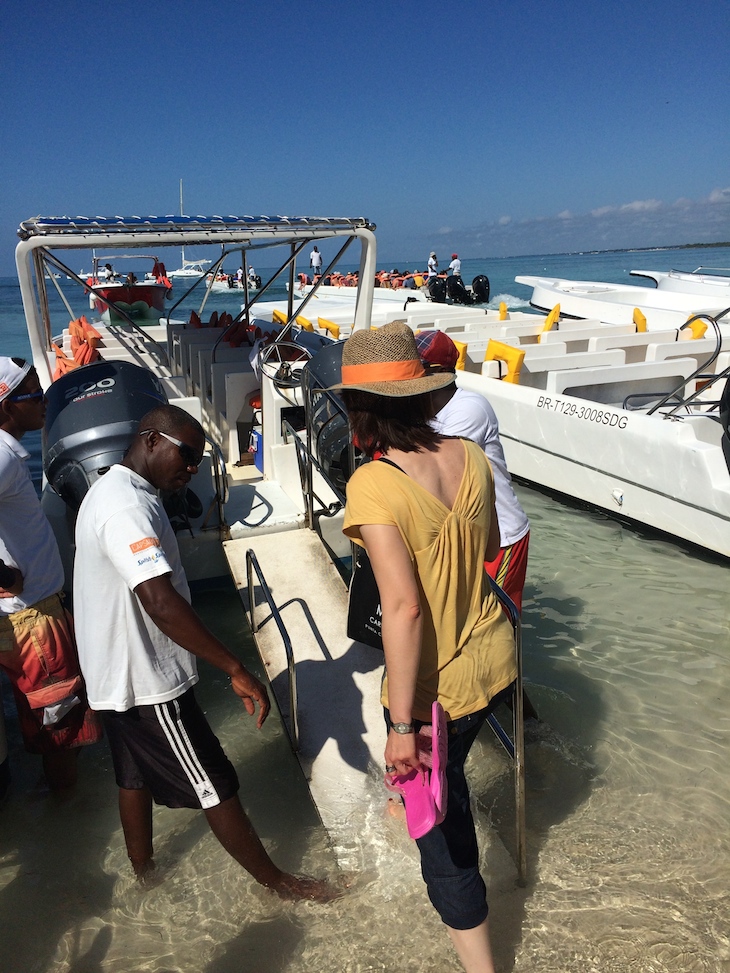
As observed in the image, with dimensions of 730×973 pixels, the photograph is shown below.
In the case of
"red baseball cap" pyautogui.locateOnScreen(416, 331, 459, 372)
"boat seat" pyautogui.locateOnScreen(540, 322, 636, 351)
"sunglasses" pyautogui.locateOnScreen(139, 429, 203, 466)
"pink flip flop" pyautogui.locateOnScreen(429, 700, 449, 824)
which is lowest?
"pink flip flop" pyautogui.locateOnScreen(429, 700, 449, 824)

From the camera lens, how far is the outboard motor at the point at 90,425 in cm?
373

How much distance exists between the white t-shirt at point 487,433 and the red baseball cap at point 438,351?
138 millimetres

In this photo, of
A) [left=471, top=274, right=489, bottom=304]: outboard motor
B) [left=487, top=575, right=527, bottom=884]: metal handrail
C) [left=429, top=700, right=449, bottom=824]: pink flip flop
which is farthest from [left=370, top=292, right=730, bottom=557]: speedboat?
[left=471, top=274, right=489, bottom=304]: outboard motor

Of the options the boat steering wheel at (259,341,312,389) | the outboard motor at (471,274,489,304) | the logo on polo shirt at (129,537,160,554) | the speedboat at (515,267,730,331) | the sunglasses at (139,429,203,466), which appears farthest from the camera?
the outboard motor at (471,274,489,304)

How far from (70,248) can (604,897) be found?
4965 millimetres

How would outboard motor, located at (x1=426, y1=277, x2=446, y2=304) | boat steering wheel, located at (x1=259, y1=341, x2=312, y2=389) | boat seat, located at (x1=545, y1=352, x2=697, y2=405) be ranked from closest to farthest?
boat steering wheel, located at (x1=259, y1=341, x2=312, y2=389)
boat seat, located at (x1=545, y1=352, x2=697, y2=405)
outboard motor, located at (x1=426, y1=277, x2=446, y2=304)

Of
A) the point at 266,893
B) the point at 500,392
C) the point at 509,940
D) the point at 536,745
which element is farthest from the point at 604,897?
the point at 500,392

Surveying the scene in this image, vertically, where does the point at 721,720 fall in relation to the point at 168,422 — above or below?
below

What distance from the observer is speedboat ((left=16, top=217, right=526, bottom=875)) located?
2887 millimetres

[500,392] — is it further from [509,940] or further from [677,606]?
[509,940]

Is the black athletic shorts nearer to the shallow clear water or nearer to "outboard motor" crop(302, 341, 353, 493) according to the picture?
the shallow clear water

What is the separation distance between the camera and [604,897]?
253 cm

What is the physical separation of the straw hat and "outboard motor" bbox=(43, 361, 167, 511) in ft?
7.43

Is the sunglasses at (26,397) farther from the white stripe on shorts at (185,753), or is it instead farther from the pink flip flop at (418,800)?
the pink flip flop at (418,800)
